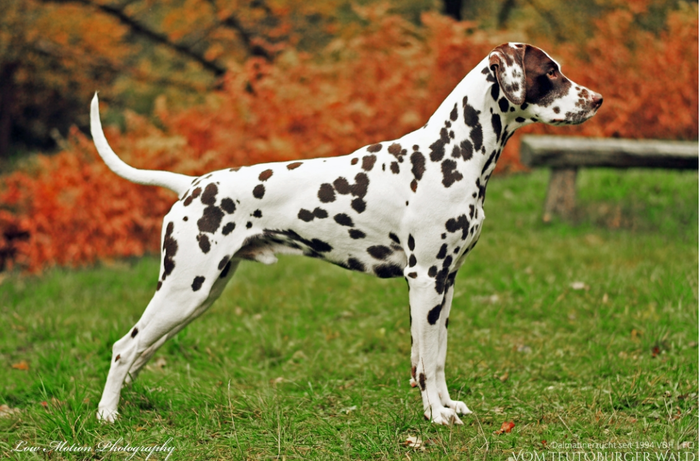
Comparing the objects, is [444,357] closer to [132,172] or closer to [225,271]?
[225,271]

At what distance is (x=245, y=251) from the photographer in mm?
3354

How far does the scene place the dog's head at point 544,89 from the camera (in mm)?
3045

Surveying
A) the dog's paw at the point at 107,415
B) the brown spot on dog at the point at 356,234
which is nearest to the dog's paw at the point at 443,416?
the brown spot on dog at the point at 356,234

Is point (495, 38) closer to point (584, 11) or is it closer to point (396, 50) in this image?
point (396, 50)

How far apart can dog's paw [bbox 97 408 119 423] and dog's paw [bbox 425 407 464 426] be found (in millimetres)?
1659

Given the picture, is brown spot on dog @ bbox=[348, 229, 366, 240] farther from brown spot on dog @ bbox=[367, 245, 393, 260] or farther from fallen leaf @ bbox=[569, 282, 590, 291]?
fallen leaf @ bbox=[569, 282, 590, 291]

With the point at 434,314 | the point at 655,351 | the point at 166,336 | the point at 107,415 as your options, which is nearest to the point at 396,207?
the point at 434,314

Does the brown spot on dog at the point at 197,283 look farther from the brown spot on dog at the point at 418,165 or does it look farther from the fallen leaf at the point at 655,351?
the fallen leaf at the point at 655,351

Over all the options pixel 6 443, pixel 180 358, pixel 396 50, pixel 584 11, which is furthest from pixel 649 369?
pixel 584 11

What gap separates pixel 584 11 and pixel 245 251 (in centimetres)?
1131

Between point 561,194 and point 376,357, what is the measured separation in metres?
3.87

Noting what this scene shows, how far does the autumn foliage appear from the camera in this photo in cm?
762

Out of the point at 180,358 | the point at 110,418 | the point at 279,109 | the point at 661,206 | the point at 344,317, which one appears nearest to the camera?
the point at 110,418

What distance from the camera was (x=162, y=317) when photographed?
333 centimetres
